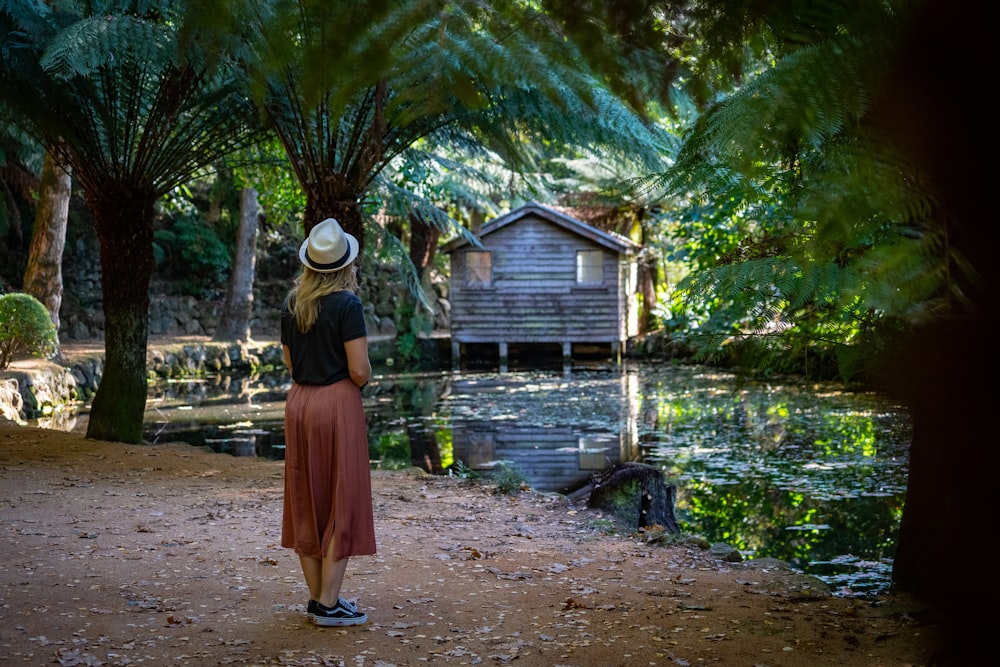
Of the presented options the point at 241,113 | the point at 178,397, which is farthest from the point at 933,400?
the point at 178,397

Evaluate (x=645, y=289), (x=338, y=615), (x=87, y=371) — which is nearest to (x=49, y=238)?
(x=87, y=371)

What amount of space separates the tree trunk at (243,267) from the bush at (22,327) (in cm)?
745

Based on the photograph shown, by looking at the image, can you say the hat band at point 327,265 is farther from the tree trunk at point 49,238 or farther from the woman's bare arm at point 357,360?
the tree trunk at point 49,238

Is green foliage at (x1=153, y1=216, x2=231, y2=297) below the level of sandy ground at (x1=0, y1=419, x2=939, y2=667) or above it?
above

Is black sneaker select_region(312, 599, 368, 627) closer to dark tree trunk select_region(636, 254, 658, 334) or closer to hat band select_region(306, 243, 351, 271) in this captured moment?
hat band select_region(306, 243, 351, 271)

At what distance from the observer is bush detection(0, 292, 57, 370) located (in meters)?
14.5

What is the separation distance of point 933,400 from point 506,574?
13.7ft

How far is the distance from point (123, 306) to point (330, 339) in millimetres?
6714

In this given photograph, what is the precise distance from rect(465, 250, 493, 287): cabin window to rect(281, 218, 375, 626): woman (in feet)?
76.5

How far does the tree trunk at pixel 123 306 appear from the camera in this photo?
9.88 meters

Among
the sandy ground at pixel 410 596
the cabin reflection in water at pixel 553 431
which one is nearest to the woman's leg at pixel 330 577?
A: the sandy ground at pixel 410 596

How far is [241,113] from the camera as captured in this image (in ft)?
32.4

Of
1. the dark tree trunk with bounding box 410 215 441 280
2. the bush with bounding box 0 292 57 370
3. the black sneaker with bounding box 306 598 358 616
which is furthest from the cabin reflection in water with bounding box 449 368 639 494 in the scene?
the dark tree trunk with bounding box 410 215 441 280

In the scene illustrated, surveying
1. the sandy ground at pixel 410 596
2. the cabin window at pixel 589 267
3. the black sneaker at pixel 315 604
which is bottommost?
the sandy ground at pixel 410 596
